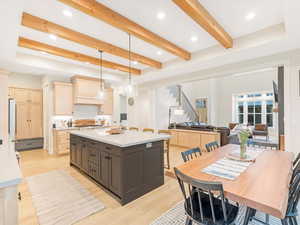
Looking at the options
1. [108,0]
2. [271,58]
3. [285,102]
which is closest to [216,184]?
[108,0]

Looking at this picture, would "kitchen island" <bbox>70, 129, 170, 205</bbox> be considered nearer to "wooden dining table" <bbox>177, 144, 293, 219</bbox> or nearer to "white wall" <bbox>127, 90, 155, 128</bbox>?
"wooden dining table" <bbox>177, 144, 293, 219</bbox>

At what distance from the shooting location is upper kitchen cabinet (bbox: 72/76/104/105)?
555 cm

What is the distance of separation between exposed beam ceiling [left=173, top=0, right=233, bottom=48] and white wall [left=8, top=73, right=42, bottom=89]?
20.1ft

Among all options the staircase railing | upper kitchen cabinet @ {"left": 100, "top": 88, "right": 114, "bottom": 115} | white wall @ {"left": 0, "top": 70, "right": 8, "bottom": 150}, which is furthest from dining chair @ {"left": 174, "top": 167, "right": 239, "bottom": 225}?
the staircase railing

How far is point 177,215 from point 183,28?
10.3ft

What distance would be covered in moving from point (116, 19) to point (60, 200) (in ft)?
9.93

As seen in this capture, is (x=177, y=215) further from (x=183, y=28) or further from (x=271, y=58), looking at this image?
(x=271, y=58)

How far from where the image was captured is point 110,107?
6.77m

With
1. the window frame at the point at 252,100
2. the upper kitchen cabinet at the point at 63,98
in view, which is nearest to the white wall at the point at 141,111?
the upper kitchen cabinet at the point at 63,98

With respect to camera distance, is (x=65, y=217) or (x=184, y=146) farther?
(x=184, y=146)

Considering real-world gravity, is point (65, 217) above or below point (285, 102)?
below

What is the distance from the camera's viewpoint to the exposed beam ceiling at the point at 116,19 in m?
2.10

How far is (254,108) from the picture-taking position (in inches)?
369

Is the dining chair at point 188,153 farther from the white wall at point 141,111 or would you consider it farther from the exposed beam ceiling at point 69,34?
the white wall at point 141,111
